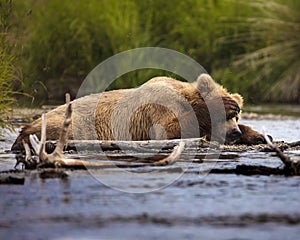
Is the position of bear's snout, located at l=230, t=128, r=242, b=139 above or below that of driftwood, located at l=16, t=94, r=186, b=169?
below

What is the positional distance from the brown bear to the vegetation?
6.75 m

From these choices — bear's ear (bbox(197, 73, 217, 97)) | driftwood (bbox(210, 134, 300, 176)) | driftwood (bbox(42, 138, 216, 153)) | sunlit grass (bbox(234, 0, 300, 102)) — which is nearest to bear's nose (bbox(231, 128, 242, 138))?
bear's ear (bbox(197, 73, 217, 97))

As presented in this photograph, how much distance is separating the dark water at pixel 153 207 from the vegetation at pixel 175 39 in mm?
9553

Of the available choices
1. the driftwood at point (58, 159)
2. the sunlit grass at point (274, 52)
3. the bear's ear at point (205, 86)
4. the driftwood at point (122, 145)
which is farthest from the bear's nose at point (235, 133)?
the sunlit grass at point (274, 52)

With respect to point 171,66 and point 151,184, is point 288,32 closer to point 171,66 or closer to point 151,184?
point 171,66

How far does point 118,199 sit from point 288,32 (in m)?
13.0

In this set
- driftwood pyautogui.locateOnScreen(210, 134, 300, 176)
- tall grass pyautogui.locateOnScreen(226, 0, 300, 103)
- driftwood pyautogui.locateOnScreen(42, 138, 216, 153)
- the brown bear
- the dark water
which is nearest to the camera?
the dark water

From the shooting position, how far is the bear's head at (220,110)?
32.8 ft

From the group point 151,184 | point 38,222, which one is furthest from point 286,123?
point 38,222

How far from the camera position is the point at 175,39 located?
60.1ft

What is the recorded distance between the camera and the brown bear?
9977mm

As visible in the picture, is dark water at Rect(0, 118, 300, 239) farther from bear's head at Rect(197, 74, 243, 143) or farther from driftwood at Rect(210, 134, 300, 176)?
bear's head at Rect(197, 74, 243, 143)

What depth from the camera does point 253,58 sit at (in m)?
18.4

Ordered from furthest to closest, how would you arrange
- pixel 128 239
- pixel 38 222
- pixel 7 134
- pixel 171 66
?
pixel 171 66, pixel 7 134, pixel 38 222, pixel 128 239
